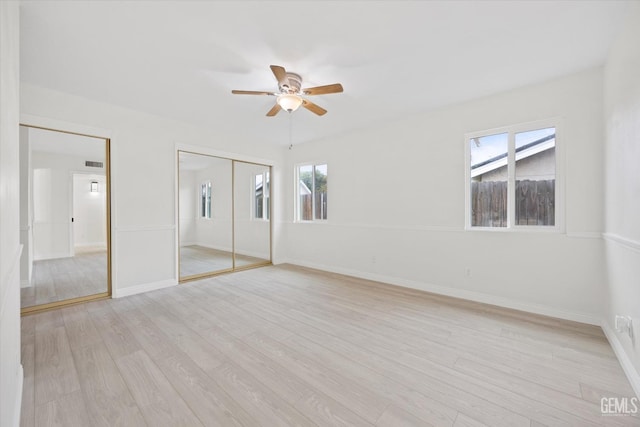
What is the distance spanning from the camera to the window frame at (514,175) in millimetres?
2895

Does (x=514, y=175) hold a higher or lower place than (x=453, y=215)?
higher

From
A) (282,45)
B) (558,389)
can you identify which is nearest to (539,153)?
(558,389)

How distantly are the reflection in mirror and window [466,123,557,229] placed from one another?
17.3 feet

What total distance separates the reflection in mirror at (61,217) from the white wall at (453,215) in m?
3.84

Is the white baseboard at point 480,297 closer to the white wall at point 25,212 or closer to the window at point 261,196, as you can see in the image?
the window at point 261,196

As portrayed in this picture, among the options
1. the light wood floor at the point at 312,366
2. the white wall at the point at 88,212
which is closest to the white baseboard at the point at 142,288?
the light wood floor at the point at 312,366

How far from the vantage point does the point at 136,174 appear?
3807 mm

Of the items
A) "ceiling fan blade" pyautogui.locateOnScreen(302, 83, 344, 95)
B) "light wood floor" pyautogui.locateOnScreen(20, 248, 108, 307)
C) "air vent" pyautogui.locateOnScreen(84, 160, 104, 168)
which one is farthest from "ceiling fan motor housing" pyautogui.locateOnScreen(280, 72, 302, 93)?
"air vent" pyautogui.locateOnScreen(84, 160, 104, 168)

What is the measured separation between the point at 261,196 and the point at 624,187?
17.7 ft

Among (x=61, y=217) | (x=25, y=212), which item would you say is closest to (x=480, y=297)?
(x=25, y=212)

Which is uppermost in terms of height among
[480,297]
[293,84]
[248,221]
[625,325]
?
[293,84]

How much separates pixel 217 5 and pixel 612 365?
163 inches

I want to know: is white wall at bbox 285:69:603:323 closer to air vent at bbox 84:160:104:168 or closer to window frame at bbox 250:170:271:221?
window frame at bbox 250:170:271:221

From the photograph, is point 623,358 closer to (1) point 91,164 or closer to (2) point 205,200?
(2) point 205,200
